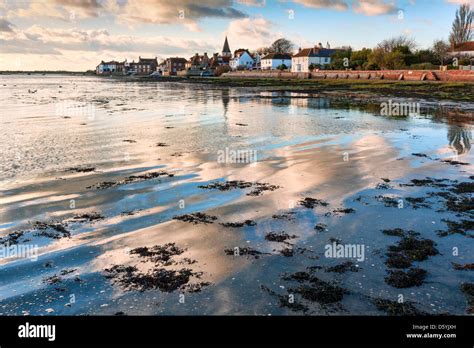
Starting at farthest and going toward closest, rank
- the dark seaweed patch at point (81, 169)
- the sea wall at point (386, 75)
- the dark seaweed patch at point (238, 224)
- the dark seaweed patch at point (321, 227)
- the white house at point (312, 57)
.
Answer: the white house at point (312, 57)
the sea wall at point (386, 75)
the dark seaweed patch at point (81, 169)
the dark seaweed patch at point (238, 224)
the dark seaweed patch at point (321, 227)

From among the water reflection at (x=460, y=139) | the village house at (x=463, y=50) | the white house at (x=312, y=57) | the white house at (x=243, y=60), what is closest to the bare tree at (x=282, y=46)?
the white house at (x=243, y=60)

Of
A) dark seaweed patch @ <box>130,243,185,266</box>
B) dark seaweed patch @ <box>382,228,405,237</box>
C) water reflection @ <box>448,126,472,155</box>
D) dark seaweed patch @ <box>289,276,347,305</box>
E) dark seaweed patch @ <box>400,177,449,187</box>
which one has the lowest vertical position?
dark seaweed patch @ <box>289,276,347,305</box>

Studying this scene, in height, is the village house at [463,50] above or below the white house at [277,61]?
below

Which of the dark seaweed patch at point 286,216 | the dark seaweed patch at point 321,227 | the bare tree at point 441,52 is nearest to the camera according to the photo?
the dark seaweed patch at point 321,227

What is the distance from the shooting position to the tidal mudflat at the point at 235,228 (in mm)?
6527

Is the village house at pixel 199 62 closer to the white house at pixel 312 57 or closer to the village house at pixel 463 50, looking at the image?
the white house at pixel 312 57

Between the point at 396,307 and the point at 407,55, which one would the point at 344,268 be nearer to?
the point at 396,307

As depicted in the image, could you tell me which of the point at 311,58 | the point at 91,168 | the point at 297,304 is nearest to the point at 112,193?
the point at 91,168

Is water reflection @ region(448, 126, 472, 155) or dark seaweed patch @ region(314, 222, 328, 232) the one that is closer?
dark seaweed patch @ region(314, 222, 328, 232)

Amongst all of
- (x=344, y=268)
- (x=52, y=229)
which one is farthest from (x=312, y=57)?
(x=344, y=268)

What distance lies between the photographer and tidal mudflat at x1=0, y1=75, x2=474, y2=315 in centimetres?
653

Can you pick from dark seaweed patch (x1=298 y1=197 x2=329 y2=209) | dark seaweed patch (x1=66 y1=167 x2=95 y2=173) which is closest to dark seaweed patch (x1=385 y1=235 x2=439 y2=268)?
dark seaweed patch (x1=298 y1=197 x2=329 y2=209)

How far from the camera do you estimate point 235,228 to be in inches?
373

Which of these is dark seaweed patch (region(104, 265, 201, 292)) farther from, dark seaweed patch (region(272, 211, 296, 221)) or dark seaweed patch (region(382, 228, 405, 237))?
dark seaweed patch (region(382, 228, 405, 237))
